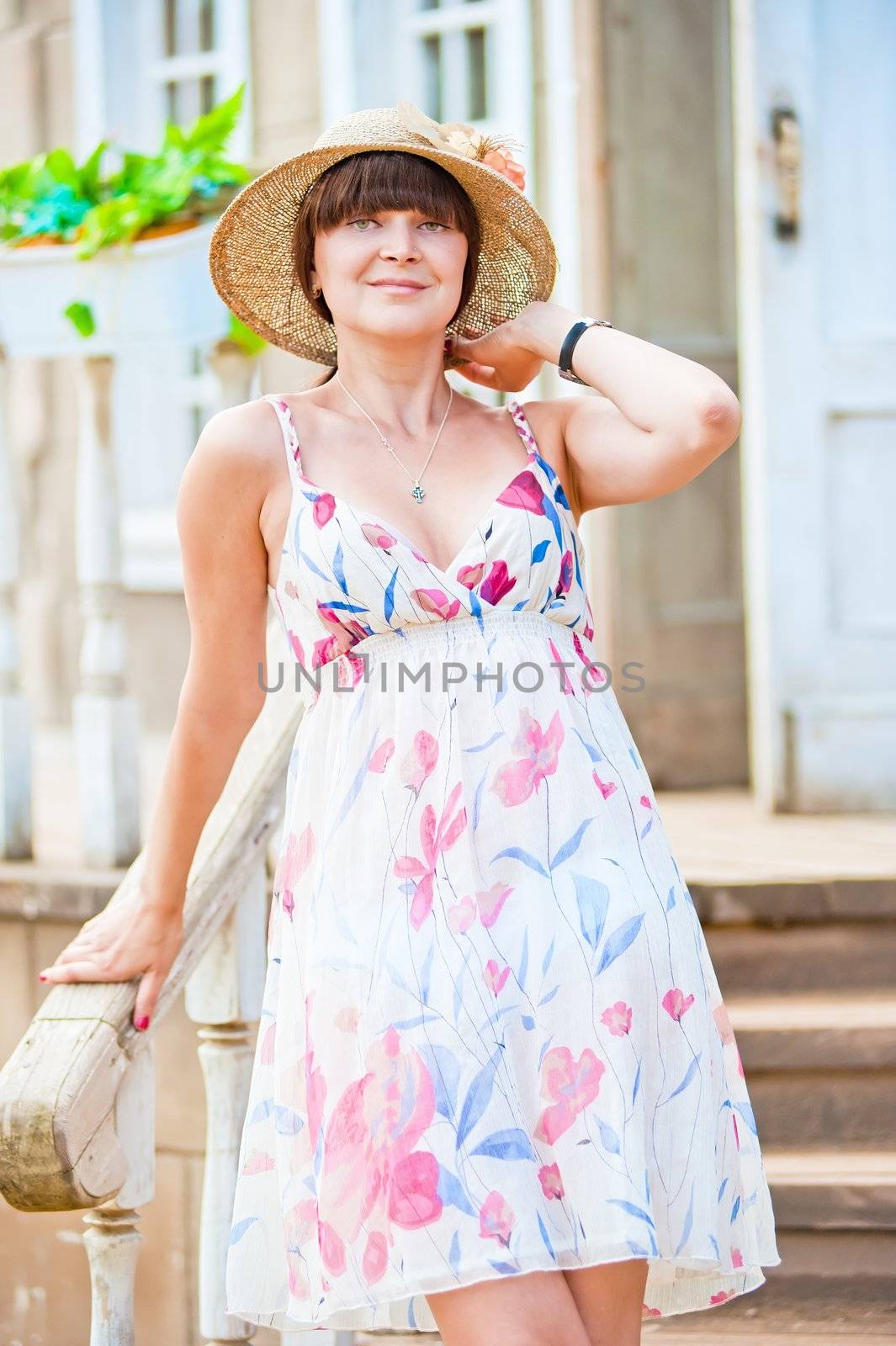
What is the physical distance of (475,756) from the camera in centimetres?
165

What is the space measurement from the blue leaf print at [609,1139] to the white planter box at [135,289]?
187 cm

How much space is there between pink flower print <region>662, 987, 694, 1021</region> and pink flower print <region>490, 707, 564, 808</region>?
0.86 ft

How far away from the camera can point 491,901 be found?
63.2 inches

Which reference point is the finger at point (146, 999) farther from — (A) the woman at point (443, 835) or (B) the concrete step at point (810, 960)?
(B) the concrete step at point (810, 960)

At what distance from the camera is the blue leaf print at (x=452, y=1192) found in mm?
1513

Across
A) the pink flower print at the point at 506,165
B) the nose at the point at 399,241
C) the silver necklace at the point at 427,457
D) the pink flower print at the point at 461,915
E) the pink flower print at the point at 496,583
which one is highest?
the pink flower print at the point at 506,165

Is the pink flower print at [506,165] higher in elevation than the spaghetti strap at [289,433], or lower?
higher

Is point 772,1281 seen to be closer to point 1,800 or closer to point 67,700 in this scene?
point 1,800

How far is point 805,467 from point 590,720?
86.9 inches

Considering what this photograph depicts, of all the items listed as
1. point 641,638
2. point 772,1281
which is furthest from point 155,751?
point 772,1281

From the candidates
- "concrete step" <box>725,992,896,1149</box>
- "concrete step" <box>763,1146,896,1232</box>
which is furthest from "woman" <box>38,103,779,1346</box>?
"concrete step" <box>725,992,896,1149</box>

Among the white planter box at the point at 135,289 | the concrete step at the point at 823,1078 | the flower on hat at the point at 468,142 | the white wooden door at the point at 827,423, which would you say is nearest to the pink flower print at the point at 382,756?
the flower on hat at the point at 468,142

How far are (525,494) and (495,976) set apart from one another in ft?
1.80

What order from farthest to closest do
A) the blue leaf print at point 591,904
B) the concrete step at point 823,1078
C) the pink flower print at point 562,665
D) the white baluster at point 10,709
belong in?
the white baluster at point 10,709, the concrete step at point 823,1078, the pink flower print at point 562,665, the blue leaf print at point 591,904
